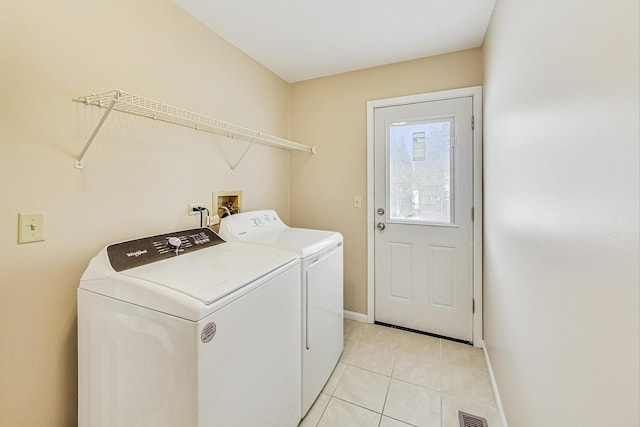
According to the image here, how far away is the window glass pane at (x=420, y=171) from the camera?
2.29m

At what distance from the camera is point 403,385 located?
5.91ft

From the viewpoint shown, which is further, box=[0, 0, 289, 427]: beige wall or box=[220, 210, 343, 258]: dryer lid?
box=[220, 210, 343, 258]: dryer lid

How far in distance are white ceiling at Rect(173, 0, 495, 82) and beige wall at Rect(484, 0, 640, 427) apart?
53 cm

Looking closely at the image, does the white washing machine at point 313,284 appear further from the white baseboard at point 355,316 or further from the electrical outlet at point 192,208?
the white baseboard at point 355,316

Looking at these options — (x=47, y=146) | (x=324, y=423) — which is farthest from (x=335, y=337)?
(x=47, y=146)

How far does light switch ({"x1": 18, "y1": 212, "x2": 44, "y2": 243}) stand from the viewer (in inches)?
41.8

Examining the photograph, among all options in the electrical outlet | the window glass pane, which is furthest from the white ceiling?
the electrical outlet

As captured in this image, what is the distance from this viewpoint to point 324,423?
59.9 inches

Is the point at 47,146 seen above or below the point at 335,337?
above

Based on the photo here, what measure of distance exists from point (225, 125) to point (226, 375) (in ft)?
4.58

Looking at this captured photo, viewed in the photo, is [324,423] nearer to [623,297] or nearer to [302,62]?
[623,297]

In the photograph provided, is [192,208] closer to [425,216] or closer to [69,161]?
[69,161]

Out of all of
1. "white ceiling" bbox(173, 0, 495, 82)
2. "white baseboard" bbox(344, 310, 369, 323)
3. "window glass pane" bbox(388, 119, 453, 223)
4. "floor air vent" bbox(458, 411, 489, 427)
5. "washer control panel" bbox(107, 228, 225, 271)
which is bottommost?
"floor air vent" bbox(458, 411, 489, 427)

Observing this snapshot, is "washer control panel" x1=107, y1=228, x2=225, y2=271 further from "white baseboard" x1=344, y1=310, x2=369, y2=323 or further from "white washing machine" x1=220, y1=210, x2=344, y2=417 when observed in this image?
"white baseboard" x1=344, y1=310, x2=369, y2=323
